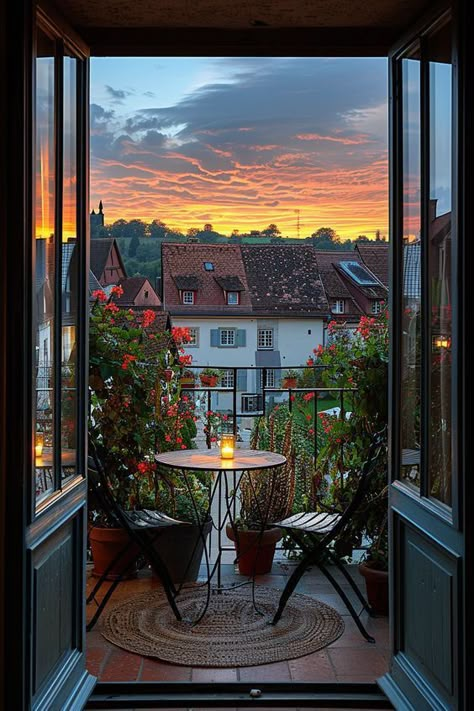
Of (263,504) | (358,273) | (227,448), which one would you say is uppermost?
(358,273)

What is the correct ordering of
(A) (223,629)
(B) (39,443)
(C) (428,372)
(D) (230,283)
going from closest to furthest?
(B) (39,443) → (C) (428,372) → (A) (223,629) → (D) (230,283)

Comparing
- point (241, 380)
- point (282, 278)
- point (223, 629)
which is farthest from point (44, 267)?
point (282, 278)

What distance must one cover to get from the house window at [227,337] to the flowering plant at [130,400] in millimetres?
1760

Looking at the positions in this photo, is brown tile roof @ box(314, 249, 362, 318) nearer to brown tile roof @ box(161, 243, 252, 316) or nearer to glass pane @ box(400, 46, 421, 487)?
brown tile roof @ box(161, 243, 252, 316)

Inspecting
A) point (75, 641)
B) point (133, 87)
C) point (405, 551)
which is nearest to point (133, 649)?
point (75, 641)

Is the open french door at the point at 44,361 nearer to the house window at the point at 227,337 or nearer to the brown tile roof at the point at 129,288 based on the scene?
the brown tile roof at the point at 129,288

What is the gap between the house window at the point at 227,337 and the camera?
617 centimetres

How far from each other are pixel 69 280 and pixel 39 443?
0.63 meters

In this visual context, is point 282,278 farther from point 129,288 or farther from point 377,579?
point 377,579

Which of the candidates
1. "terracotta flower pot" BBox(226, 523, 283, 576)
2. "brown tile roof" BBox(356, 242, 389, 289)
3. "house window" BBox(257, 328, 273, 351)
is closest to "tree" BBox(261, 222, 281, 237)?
"house window" BBox(257, 328, 273, 351)

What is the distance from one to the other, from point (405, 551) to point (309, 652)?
2.53 ft

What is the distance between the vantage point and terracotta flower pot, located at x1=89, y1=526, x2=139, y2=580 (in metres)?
4.05

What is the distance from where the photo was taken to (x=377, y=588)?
3.76 metres
